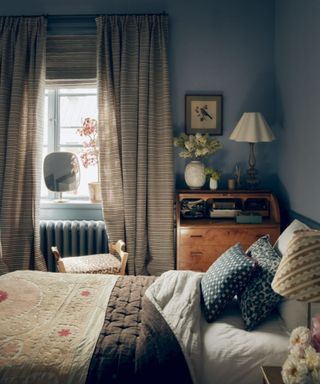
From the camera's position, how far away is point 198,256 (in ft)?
11.2

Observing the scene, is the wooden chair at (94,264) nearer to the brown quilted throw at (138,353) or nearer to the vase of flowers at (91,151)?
the vase of flowers at (91,151)

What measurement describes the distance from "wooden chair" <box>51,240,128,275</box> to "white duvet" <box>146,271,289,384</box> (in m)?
1.16

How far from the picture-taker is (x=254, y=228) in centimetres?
338

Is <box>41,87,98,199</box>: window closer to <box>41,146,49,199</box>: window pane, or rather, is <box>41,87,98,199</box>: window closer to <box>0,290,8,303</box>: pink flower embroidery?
<box>41,146,49,199</box>: window pane

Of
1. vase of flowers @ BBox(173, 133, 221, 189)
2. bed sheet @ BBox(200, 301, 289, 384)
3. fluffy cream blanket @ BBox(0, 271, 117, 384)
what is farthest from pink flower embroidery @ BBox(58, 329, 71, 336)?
vase of flowers @ BBox(173, 133, 221, 189)

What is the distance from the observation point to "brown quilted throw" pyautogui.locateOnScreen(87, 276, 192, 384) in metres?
1.71

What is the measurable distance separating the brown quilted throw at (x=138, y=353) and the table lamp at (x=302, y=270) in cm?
55

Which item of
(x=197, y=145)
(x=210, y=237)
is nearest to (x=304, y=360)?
(x=210, y=237)

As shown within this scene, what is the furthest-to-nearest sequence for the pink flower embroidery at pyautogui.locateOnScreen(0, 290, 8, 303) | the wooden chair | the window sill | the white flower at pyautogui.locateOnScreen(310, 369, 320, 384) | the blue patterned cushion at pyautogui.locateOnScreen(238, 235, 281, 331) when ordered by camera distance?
the window sill < the wooden chair < the pink flower embroidery at pyautogui.locateOnScreen(0, 290, 8, 303) < the blue patterned cushion at pyautogui.locateOnScreen(238, 235, 281, 331) < the white flower at pyautogui.locateOnScreen(310, 369, 320, 384)

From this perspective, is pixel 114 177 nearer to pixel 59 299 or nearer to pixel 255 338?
pixel 59 299

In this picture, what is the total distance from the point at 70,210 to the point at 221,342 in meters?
2.42

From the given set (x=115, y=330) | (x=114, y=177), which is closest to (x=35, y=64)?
(x=114, y=177)

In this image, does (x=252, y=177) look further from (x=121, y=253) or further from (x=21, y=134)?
(x=21, y=134)

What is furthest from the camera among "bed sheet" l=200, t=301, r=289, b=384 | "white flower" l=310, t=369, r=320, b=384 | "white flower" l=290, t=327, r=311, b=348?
"bed sheet" l=200, t=301, r=289, b=384
